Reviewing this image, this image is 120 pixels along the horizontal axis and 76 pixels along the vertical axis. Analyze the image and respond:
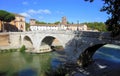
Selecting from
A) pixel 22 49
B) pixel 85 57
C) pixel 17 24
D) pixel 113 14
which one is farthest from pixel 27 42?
pixel 113 14

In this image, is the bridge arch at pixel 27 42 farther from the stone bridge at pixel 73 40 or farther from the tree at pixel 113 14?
the tree at pixel 113 14

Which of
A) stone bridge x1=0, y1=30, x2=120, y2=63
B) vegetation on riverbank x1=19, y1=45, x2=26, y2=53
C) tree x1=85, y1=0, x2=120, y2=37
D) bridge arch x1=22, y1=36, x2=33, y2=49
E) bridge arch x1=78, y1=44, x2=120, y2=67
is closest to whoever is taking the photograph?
tree x1=85, y1=0, x2=120, y2=37

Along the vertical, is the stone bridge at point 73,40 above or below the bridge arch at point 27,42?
above

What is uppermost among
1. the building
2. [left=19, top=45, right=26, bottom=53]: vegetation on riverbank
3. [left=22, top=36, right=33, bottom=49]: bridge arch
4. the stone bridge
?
the building

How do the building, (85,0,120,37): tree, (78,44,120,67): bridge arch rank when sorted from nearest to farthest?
(85,0,120,37): tree, (78,44,120,67): bridge arch, the building

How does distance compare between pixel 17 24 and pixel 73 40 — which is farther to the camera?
pixel 17 24

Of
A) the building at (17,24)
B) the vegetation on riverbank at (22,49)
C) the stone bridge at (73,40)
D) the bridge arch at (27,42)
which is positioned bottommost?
the vegetation on riverbank at (22,49)

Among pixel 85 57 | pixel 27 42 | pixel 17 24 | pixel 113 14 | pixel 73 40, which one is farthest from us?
pixel 17 24

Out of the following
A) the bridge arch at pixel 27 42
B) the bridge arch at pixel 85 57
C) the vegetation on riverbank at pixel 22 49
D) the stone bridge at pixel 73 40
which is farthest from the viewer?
the bridge arch at pixel 27 42

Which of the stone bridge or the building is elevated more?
the building

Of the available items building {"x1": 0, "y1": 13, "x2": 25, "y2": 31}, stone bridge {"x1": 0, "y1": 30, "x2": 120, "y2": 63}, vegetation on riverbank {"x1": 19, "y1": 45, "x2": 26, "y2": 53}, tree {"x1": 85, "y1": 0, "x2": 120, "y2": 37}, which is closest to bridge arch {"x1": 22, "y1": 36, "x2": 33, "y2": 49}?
stone bridge {"x1": 0, "y1": 30, "x2": 120, "y2": 63}

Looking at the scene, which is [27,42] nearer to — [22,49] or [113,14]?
[22,49]

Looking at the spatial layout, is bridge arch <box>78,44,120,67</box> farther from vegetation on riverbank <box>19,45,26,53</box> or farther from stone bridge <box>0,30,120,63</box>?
vegetation on riverbank <box>19,45,26,53</box>

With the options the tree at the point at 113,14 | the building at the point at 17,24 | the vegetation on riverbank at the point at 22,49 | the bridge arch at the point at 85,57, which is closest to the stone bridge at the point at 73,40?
the bridge arch at the point at 85,57
